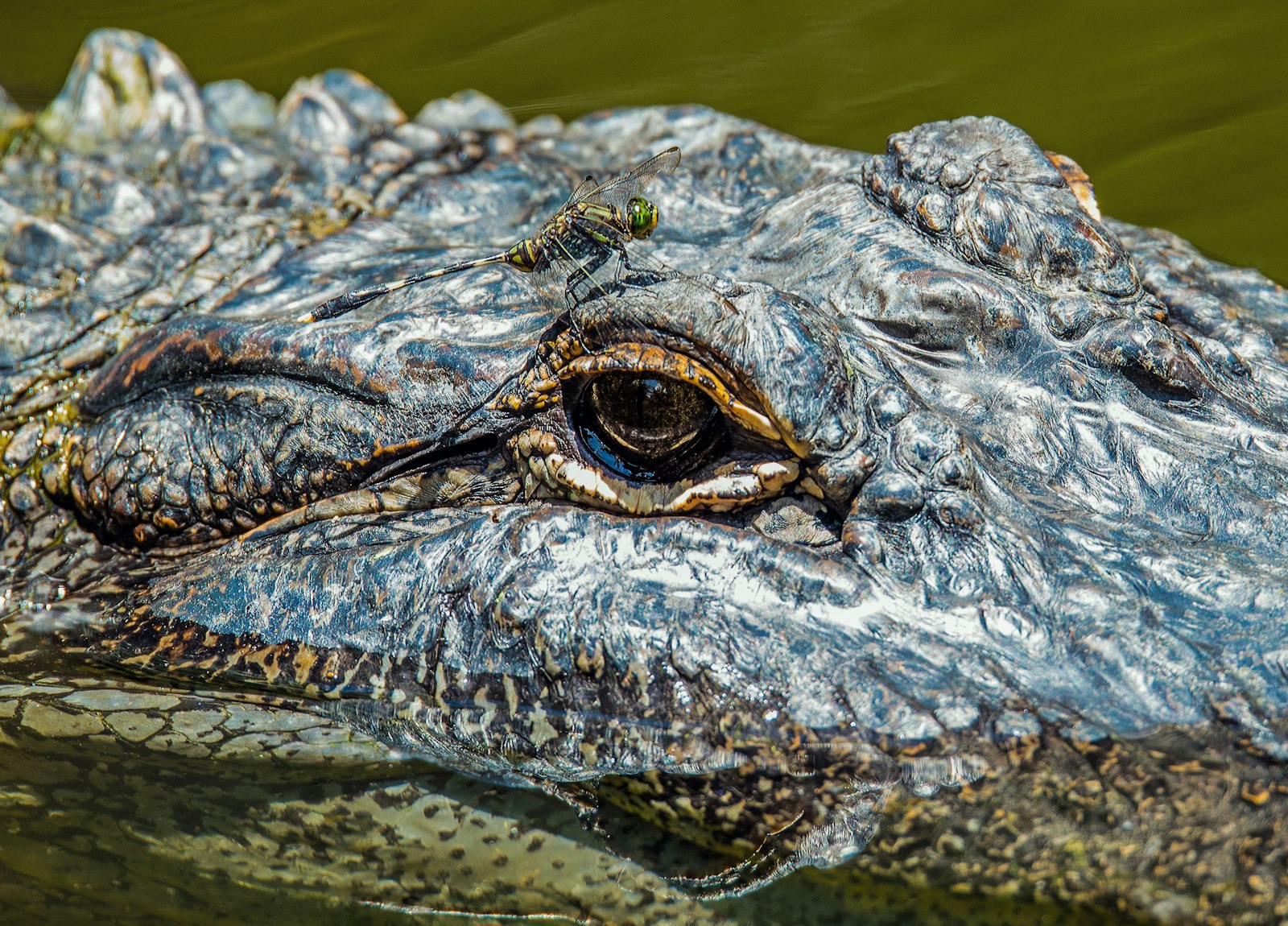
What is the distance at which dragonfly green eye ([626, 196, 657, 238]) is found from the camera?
2764 mm

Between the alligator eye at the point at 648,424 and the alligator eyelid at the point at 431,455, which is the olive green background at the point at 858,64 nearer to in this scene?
the alligator eye at the point at 648,424

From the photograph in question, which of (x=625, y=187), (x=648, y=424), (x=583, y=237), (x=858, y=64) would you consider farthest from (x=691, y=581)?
(x=858, y=64)

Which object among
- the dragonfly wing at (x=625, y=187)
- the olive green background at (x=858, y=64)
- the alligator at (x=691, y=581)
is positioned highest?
the olive green background at (x=858, y=64)

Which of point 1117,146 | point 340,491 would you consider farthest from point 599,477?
point 1117,146

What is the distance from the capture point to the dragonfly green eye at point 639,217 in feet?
9.07

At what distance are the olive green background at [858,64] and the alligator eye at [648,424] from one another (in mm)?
3477

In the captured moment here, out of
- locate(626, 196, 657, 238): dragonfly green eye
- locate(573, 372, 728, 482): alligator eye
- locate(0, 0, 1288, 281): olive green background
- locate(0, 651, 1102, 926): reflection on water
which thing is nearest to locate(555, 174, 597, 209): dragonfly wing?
locate(626, 196, 657, 238): dragonfly green eye

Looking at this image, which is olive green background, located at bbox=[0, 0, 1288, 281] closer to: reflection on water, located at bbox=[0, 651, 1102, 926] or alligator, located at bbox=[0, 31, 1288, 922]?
alligator, located at bbox=[0, 31, 1288, 922]

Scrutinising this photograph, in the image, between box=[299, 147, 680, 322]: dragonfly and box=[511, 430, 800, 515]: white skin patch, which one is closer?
box=[511, 430, 800, 515]: white skin patch

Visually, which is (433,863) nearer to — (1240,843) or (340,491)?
(340,491)

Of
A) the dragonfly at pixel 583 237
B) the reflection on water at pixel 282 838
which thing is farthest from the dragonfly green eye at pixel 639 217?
the reflection on water at pixel 282 838

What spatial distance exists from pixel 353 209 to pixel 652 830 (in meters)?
2.37

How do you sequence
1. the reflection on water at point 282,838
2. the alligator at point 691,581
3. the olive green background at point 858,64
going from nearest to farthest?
1. the alligator at point 691,581
2. the reflection on water at point 282,838
3. the olive green background at point 858,64

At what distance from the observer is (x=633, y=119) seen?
4496 millimetres
